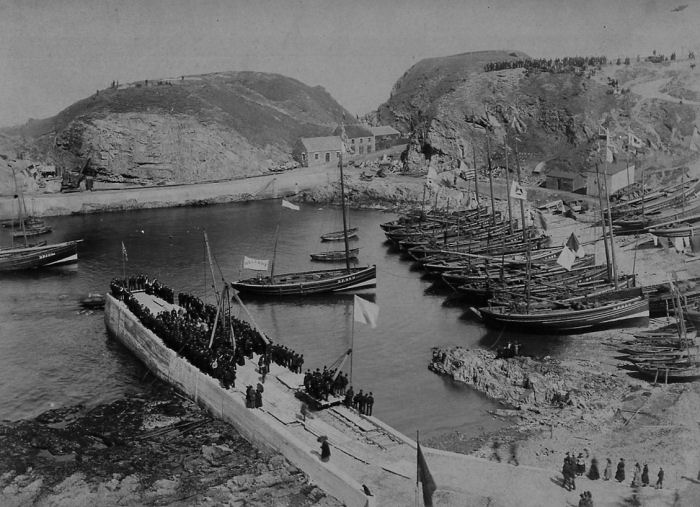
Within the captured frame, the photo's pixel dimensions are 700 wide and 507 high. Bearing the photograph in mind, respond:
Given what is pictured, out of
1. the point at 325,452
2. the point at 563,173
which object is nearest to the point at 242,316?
the point at 325,452

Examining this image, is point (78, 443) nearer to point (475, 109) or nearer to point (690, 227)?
point (690, 227)

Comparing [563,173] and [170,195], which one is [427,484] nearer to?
[563,173]

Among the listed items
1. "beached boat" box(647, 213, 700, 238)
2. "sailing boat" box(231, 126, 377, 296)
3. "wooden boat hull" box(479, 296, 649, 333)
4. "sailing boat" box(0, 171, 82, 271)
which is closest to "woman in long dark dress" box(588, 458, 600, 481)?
"wooden boat hull" box(479, 296, 649, 333)

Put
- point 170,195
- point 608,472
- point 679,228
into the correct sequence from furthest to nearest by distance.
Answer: point 170,195 < point 679,228 < point 608,472

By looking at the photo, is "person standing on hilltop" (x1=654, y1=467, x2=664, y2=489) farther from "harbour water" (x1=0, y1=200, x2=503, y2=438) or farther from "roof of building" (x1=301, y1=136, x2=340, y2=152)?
"roof of building" (x1=301, y1=136, x2=340, y2=152)

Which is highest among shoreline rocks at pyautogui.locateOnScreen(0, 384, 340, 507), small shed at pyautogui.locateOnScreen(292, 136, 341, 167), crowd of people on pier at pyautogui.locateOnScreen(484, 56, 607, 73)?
crowd of people on pier at pyautogui.locateOnScreen(484, 56, 607, 73)

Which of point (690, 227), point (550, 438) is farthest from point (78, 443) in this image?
point (690, 227)

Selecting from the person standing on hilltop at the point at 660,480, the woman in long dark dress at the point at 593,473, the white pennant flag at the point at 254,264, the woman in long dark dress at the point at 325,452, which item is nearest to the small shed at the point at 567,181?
the white pennant flag at the point at 254,264
